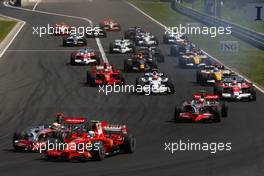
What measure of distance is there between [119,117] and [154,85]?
8.47 metres

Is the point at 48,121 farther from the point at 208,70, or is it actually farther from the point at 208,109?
the point at 208,70

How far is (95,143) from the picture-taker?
2939cm

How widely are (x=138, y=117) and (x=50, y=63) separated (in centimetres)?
2728

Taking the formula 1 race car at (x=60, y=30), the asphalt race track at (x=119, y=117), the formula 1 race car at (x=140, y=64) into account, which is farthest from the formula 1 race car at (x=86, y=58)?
the formula 1 race car at (x=60, y=30)

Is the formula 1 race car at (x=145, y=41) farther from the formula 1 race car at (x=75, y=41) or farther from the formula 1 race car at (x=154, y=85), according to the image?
the formula 1 race car at (x=154, y=85)

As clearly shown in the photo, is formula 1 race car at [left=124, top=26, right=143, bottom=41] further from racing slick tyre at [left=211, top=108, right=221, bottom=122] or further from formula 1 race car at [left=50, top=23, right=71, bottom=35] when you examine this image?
racing slick tyre at [left=211, top=108, right=221, bottom=122]

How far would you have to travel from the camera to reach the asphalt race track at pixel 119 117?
91.9ft

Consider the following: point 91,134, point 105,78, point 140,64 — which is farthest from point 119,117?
point 140,64
